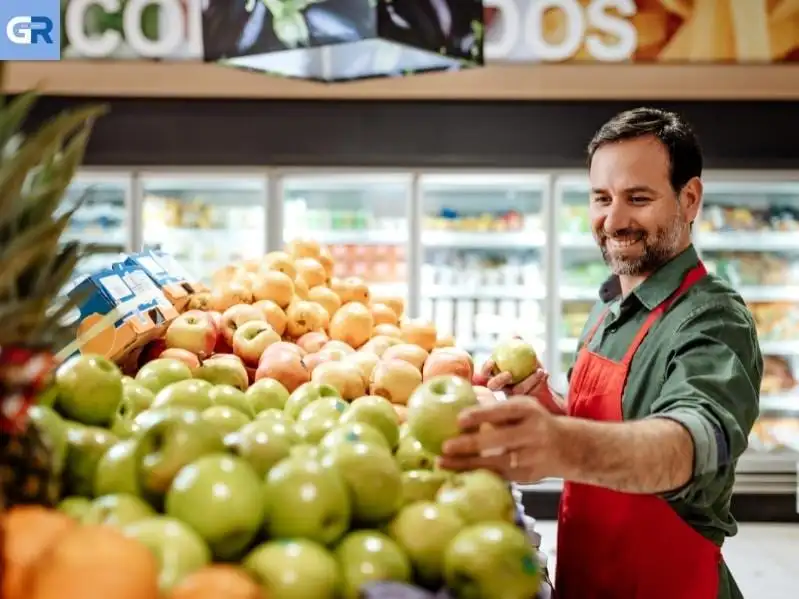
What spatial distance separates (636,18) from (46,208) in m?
4.66

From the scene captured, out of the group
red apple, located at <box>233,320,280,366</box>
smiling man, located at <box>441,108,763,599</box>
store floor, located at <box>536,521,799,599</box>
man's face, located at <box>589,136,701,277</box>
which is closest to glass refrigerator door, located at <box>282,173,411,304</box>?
store floor, located at <box>536,521,799,599</box>

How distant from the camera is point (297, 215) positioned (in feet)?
17.5

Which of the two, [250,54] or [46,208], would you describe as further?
[250,54]

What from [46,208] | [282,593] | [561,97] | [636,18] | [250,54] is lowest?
[282,593]

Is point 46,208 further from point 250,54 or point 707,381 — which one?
point 250,54

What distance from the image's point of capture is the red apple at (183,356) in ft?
6.66

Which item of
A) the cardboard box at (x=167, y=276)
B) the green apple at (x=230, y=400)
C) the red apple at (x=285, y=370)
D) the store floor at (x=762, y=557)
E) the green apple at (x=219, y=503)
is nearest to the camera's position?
the green apple at (x=219, y=503)

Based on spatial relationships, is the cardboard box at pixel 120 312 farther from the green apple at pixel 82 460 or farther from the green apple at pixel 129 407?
the green apple at pixel 82 460

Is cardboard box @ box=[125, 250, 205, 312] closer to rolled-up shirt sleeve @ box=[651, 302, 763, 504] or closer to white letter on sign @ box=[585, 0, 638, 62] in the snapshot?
rolled-up shirt sleeve @ box=[651, 302, 763, 504]

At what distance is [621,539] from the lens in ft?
5.58

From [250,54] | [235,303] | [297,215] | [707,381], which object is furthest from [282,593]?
[297,215]

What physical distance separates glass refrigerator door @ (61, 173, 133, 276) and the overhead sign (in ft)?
2.61

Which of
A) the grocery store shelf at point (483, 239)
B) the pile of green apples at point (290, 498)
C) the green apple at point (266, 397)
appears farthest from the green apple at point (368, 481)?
the grocery store shelf at point (483, 239)

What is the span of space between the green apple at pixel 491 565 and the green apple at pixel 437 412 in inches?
9.0
